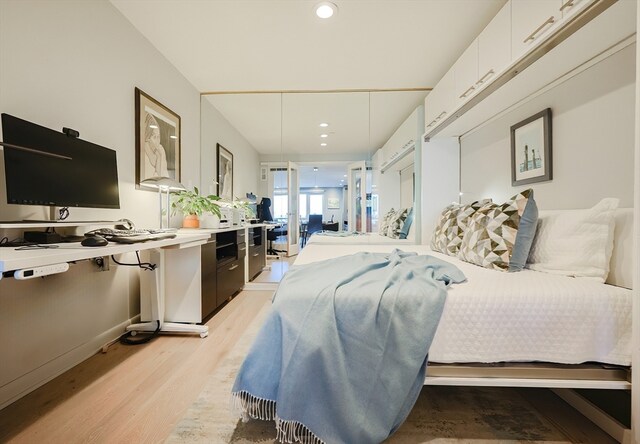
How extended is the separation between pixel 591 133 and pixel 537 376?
134 cm

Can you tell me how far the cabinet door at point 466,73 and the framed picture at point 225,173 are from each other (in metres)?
2.91

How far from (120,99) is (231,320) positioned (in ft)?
6.75

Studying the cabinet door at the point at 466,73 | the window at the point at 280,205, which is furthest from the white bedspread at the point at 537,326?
the window at the point at 280,205

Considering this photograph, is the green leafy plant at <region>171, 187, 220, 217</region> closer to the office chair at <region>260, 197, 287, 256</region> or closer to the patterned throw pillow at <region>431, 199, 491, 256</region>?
the office chair at <region>260, 197, 287, 256</region>

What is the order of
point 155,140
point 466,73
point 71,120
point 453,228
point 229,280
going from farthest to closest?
point 229,280 < point 155,140 < point 466,73 < point 453,228 < point 71,120

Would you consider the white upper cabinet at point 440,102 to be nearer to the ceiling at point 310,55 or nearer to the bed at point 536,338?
the ceiling at point 310,55

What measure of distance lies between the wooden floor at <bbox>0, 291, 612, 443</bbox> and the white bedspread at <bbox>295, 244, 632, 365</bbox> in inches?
16.4

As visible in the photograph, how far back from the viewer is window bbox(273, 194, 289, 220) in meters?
3.77

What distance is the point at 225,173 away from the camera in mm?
3953

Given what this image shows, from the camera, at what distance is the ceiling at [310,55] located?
Result: 2.09m

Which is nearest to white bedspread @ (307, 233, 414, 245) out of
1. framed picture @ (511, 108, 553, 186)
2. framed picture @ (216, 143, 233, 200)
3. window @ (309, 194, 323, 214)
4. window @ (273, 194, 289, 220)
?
Answer: window @ (309, 194, 323, 214)

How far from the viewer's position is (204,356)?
1.96 m

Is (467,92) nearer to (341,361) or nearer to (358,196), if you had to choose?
(358,196)

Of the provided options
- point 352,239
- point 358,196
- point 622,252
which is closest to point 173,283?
point 352,239
